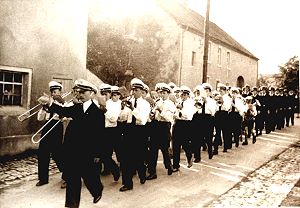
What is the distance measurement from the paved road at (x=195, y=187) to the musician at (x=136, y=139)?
338mm

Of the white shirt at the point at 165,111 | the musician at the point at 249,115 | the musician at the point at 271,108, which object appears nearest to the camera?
the white shirt at the point at 165,111

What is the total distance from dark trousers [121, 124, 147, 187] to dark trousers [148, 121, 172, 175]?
0.56 metres

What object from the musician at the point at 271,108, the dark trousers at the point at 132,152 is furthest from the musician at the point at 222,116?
the musician at the point at 271,108

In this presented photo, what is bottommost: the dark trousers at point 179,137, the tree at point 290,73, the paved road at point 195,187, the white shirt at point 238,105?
the paved road at point 195,187

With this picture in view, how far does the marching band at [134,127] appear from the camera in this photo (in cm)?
543

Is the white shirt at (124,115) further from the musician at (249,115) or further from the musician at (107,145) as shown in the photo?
the musician at (249,115)

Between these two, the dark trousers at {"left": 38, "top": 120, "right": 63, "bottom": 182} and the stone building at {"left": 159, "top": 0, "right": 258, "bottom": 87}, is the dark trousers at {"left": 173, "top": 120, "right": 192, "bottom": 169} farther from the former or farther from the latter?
the stone building at {"left": 159, "top": 0, "right": 258, "bottom": 87}

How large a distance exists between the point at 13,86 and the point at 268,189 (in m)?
6.83

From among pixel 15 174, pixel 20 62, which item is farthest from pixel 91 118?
pixel 20 62

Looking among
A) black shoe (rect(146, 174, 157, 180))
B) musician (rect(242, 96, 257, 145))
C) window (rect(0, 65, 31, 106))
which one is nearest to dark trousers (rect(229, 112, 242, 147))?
musician (rect(242, 96, 257, 145))

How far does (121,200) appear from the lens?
616 cm

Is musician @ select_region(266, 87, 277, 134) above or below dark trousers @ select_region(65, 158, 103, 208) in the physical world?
above

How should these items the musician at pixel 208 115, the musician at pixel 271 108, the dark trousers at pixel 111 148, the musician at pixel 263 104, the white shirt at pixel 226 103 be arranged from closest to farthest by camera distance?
1. the dark trousers at pixel 111 148
2. the musician at pixel 208 115
3. the white shirt at pixel 226 103
4. the musician at pixel 263 104
5. the musician at pixel 271 108

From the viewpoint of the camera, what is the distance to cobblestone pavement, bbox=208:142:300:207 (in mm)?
6312
